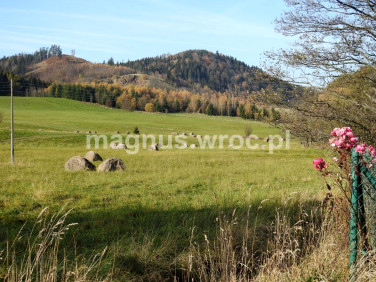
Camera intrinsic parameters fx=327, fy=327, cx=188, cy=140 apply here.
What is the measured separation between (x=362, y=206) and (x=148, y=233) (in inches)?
179

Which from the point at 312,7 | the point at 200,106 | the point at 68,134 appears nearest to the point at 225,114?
the point at 200,106

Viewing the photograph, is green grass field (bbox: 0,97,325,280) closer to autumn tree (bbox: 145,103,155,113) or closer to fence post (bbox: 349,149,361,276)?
fence post (bbox: 349,149,361,276)

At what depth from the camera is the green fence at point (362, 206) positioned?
4.64 m

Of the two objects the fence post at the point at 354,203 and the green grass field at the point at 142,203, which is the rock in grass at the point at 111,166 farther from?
the fence post at the point at 354,203

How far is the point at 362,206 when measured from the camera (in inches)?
190

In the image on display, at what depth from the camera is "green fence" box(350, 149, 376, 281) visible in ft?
15.2

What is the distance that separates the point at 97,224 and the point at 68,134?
137ft

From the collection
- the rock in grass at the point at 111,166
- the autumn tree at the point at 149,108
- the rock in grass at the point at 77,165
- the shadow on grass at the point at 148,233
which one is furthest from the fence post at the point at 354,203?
the autumn tree at the point at 149,108

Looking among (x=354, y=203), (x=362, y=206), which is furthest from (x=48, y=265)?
(x=362, y=206)

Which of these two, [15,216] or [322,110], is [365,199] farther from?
[15,216]

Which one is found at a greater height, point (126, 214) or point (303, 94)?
point (303, 94)

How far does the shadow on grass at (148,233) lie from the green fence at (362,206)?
96 centimetres

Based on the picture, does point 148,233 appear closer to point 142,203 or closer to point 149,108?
point 142,203

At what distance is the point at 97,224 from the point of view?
27.0 ft
